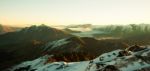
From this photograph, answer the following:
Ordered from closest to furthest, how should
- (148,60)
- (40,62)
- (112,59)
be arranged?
(148,60), (112,59), (40,62)

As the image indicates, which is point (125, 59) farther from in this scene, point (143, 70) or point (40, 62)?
point (40, 62)

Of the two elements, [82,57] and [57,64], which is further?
[82,57]

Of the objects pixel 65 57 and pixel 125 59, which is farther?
pixel 65 57

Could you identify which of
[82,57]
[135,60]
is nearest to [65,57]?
[82,57]

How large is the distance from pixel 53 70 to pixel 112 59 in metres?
23.0

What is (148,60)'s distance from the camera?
113 m

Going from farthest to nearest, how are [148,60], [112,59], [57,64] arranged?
[57,64] < [112,59] < [148,60]

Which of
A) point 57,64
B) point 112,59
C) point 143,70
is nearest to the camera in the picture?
point 143,70

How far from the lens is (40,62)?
16338 cm

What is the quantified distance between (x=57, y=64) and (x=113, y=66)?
3226cm

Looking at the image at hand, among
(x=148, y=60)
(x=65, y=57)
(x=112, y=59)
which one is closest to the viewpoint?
(x=148, y=60)

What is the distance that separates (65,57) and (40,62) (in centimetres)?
1777

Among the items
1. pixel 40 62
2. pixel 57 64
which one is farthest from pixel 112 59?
pixel 40 62

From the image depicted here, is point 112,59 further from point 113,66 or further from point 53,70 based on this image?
point 53,70
